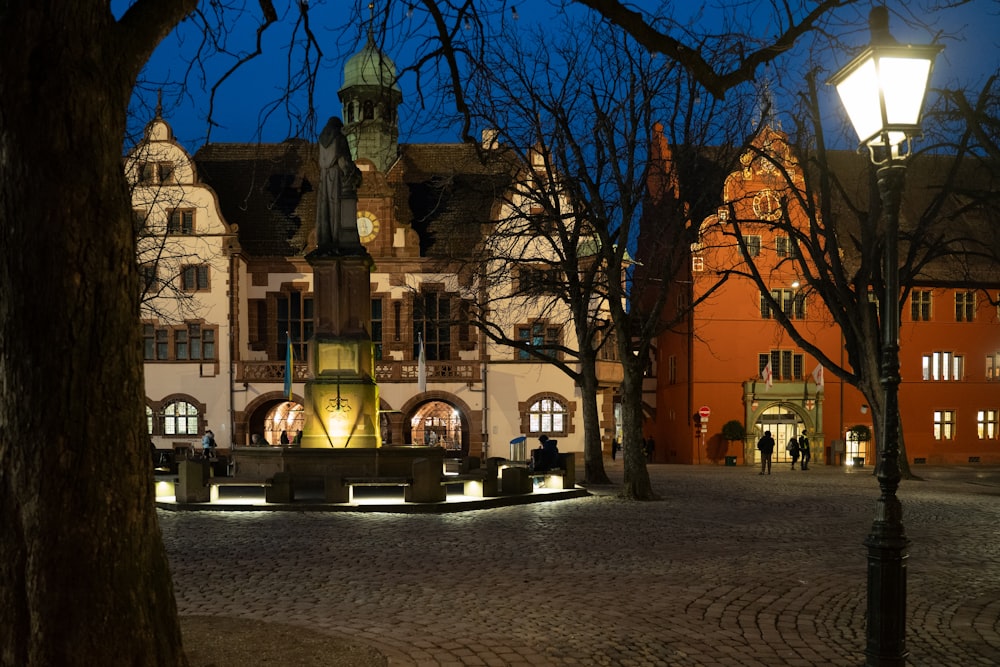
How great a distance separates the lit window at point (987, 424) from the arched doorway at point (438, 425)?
23617mm

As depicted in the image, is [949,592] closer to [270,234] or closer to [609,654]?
[609,654]

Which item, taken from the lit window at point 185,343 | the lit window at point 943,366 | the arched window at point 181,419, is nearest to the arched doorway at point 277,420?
the arched window at point 181,419

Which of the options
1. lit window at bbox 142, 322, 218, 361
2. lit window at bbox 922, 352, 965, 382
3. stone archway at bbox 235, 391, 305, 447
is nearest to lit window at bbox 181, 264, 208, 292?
lit window at bbox 142, 322, 218, 361

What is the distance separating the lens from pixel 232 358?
40.7 m

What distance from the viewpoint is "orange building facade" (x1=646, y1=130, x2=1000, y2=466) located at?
136 feet

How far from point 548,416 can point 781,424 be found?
1037cm

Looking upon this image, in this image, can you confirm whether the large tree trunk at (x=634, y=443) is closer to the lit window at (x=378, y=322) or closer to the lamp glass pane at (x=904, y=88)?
the lamp glass pane at (x=904, y=88)

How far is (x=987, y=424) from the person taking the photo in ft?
144

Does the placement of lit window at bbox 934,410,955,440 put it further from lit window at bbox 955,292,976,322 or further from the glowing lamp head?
the glowing lamp head

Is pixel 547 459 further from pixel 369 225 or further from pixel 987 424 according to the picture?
pixel 987 424

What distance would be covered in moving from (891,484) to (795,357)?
125ft

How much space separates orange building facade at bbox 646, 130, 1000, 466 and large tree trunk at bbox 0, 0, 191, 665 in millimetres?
37608

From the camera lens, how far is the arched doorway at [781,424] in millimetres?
42219

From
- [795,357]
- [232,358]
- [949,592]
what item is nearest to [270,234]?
[232,358]
